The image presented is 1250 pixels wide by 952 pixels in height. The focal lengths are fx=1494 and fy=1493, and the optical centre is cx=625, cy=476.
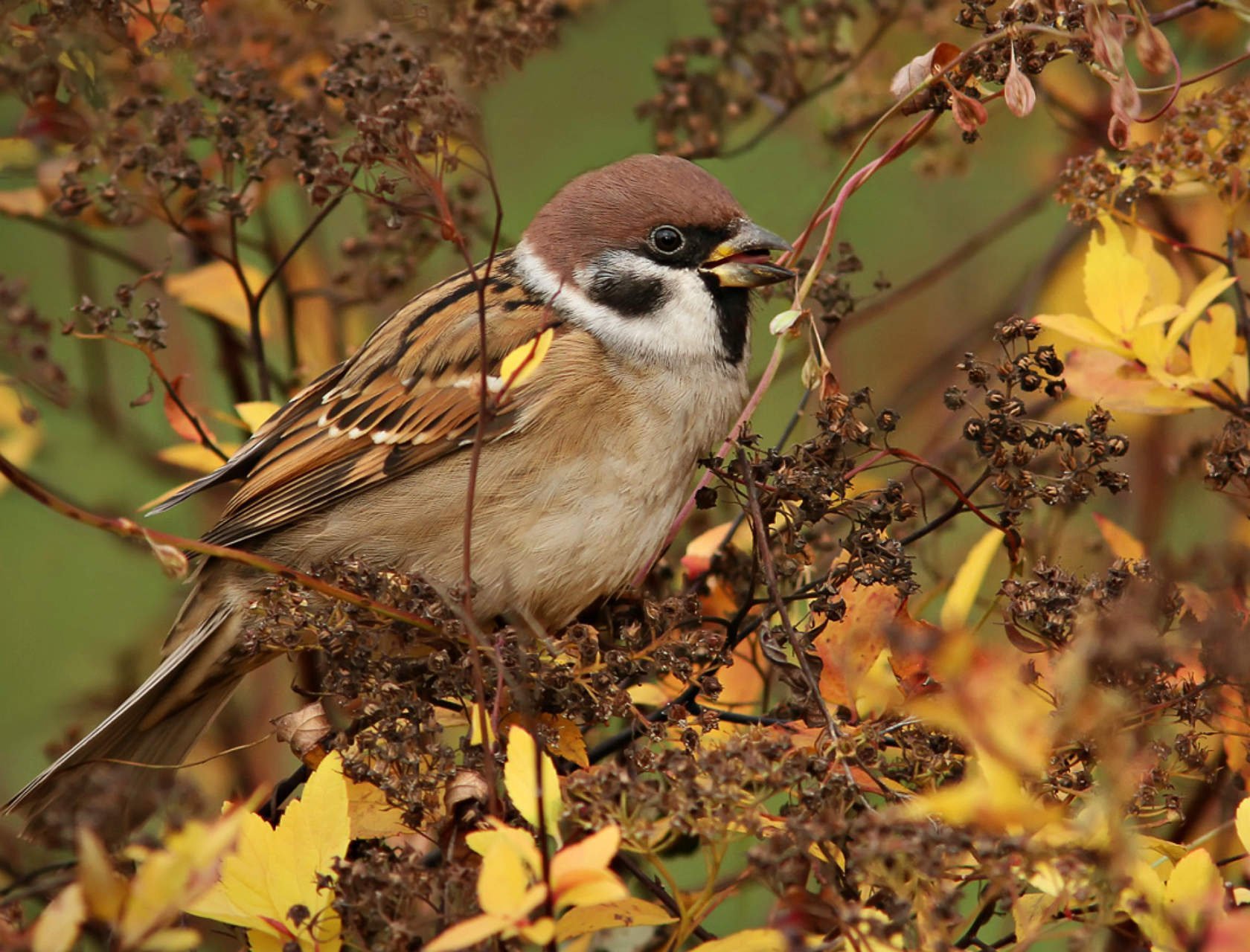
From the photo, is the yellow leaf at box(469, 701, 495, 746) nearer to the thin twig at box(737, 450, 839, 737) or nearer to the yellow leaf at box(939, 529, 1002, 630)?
the thin twig at box(737, 450, 839, 737)

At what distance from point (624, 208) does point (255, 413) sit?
76cm

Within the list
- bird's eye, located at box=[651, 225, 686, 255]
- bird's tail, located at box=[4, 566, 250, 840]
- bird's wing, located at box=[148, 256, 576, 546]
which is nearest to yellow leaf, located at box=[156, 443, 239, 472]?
bird's wing, located at box=[148, 256, 576, 546]

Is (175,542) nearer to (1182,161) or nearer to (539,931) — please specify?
(539,931)

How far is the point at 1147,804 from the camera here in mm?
1441

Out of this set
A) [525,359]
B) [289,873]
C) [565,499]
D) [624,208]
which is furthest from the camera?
[624,208]

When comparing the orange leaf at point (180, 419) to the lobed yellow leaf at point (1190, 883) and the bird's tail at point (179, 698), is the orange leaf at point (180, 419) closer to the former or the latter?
the bird's tail at point (179, 698)

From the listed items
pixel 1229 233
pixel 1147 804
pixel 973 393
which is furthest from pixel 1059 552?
pixel 1147 804

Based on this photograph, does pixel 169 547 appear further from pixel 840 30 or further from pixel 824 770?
pixel 840 30

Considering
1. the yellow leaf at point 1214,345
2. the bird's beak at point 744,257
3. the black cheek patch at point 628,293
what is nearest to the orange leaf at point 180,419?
the black cheek patch at point 628,293

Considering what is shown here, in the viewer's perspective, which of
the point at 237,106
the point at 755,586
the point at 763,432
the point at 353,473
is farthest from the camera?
the point at 763,432

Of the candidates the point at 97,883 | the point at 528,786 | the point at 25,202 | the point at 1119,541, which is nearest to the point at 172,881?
the point at 97,883

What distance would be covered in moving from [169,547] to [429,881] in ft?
1.37

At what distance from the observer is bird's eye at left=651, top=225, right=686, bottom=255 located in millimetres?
2629

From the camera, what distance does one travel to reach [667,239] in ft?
8.66
